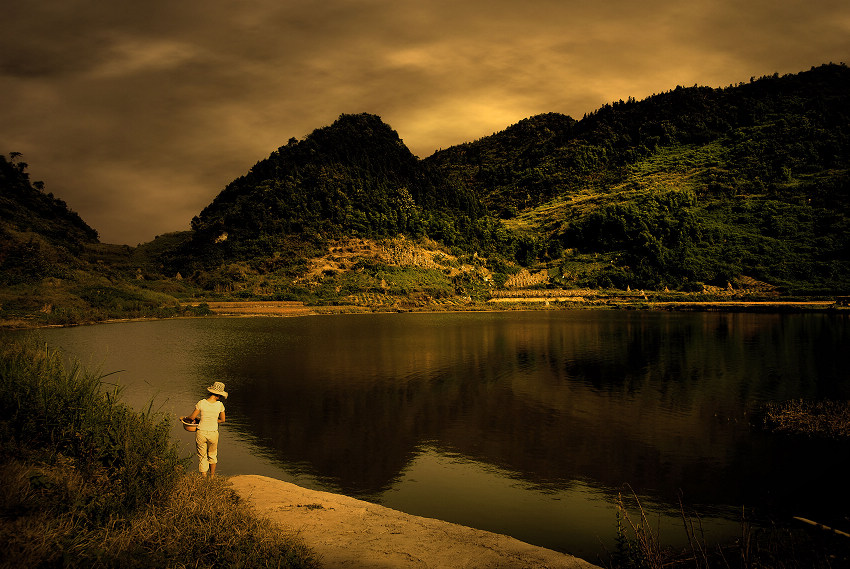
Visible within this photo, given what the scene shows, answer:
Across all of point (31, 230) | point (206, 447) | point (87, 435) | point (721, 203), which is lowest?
point (206, 447)

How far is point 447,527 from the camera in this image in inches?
414

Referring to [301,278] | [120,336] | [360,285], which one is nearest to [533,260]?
[360,285]

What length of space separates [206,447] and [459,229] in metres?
136

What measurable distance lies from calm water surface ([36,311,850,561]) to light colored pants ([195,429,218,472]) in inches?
103

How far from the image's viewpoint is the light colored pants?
12000 mm

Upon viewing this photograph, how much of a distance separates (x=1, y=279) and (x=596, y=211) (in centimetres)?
12438

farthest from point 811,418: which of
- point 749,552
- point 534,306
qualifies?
point 534,306

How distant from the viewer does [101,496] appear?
8.03 metres

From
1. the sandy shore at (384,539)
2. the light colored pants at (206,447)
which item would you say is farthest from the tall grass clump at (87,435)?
the sandy shore at (384,539)

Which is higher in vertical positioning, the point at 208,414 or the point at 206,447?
the point at 208,414

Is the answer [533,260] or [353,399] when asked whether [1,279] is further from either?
[533,260]

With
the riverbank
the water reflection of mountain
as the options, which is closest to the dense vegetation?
the riverbank

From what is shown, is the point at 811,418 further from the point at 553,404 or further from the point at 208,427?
the point at 208,427

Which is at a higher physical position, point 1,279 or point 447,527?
point 1,279
